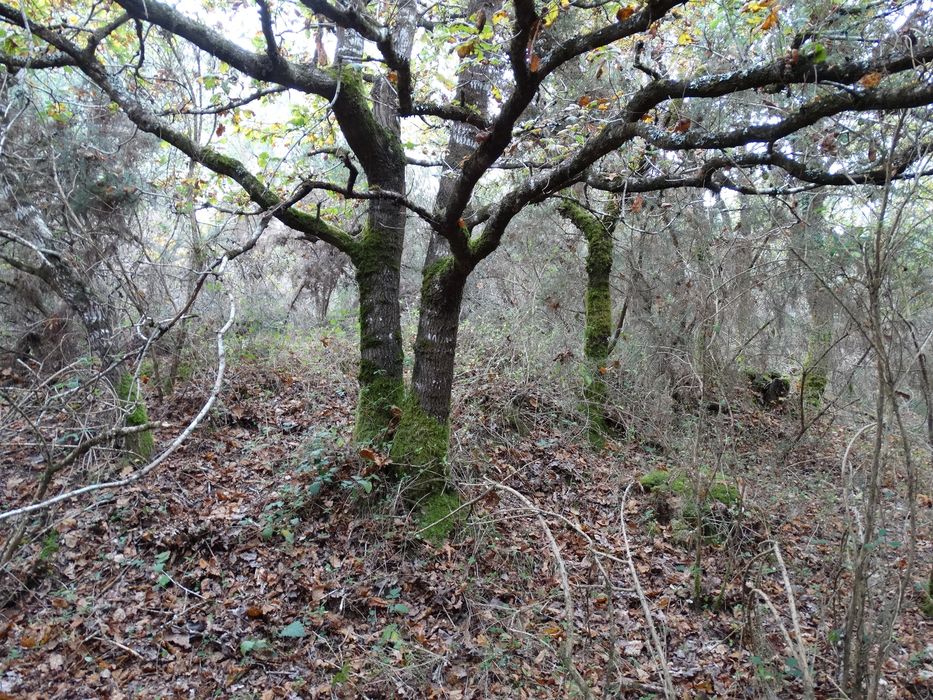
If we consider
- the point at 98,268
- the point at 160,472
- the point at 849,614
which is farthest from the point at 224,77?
the point at 849,614

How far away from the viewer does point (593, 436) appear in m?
7.19

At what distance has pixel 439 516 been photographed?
4977 millimetres

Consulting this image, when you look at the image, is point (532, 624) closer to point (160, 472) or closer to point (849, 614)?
point (849, 614)

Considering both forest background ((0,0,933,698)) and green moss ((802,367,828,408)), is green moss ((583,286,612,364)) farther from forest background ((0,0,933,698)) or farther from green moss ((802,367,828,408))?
green moss ((802,367,828,408))

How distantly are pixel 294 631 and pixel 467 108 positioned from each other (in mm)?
4921

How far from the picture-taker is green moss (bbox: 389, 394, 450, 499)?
16.8ft

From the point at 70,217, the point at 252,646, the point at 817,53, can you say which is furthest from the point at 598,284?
the point at 70,217

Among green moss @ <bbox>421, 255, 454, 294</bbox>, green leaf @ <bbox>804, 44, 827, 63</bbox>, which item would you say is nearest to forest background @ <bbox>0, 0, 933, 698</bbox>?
green leaf @ <bbox>804, 44, 827, 63</bbox>

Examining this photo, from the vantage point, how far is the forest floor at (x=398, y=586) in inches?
142

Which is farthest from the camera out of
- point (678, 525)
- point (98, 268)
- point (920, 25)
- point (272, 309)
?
point (272, 309)

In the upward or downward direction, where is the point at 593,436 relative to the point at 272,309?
downward

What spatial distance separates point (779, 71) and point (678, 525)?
4.08 m

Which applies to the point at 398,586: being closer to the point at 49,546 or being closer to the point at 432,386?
the point at 432,386

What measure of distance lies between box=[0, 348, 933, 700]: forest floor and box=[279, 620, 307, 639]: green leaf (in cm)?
1
